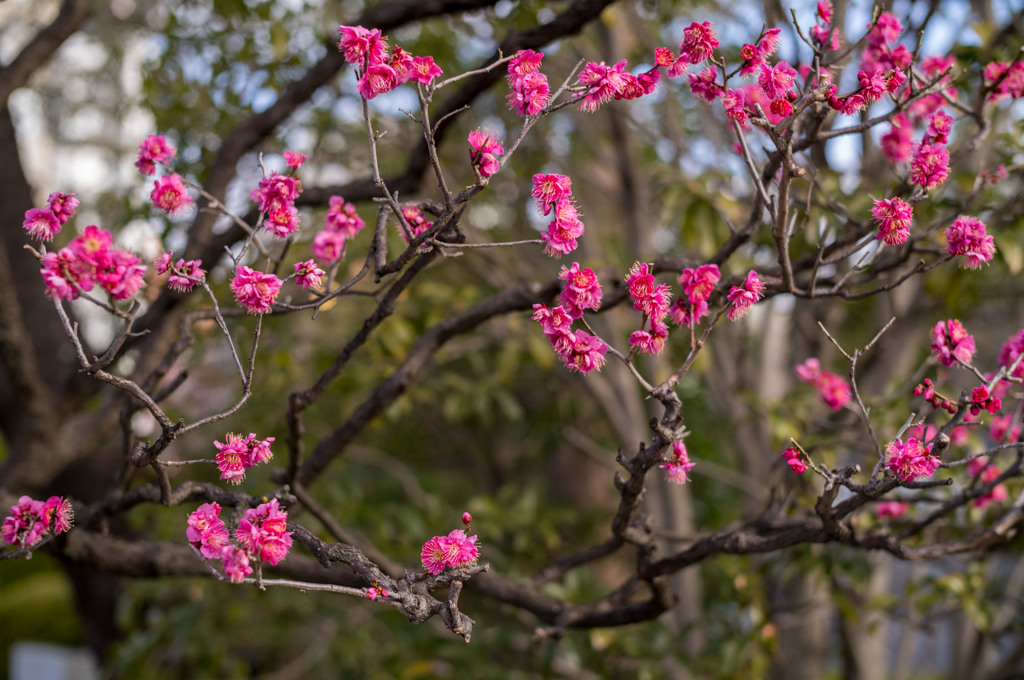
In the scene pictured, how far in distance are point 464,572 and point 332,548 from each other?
0.21m

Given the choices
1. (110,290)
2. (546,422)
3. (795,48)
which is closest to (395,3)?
(795,48)

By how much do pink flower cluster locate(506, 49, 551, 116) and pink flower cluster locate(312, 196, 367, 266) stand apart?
0.49 m

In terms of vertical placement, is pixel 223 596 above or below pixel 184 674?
above

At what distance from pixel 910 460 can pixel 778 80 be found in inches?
24.3

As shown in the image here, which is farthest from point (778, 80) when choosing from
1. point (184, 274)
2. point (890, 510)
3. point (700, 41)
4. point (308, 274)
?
point (890, 510)

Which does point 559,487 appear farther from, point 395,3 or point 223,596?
point 395,3

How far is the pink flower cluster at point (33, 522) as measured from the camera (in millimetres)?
1184

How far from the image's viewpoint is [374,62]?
1071mm

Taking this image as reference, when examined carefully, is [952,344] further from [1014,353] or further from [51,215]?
[51,215]

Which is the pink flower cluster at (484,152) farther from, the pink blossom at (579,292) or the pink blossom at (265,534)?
the pink blossom at (265,534)

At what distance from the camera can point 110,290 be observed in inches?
38.9

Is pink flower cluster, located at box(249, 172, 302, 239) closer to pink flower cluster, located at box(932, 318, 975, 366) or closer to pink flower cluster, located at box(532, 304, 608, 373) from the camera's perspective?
pink flower cluster, located at box(532, 304, 608, 373)

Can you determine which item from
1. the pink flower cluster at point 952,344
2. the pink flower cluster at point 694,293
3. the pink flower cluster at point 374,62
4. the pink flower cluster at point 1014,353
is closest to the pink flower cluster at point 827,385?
Answer: the pink flower cluster at point 1014,353

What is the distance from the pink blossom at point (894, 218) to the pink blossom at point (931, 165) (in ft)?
0.44
